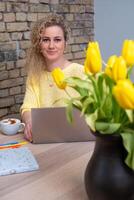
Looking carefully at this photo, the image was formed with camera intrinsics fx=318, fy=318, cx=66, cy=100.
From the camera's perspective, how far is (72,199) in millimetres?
909

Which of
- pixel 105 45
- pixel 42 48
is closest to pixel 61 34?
pixel 42 48

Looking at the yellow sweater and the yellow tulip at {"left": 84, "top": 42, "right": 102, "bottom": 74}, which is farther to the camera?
the yellow sweater

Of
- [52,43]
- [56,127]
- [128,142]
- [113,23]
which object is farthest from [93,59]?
[113,23]

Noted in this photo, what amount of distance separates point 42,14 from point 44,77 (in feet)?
2.86

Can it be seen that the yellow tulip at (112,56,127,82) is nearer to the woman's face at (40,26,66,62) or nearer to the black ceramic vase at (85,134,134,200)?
the black ceramic vase at (85,134,134,200)

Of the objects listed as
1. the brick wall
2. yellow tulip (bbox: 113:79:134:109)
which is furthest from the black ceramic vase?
the brick wall

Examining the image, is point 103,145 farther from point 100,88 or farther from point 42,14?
point 42,14

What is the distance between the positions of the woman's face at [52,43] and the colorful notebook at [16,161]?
2.25 feet

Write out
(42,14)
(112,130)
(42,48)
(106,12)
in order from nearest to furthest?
(112,130) → (42,48) → (42,14) → (106,12)

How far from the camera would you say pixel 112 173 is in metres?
0.77

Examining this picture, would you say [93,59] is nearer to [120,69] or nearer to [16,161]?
[120,69]

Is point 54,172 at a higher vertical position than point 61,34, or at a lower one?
lower

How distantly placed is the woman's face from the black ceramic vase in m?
1.04

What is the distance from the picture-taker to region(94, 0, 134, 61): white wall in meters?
2.82
